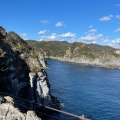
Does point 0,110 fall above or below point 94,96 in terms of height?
above

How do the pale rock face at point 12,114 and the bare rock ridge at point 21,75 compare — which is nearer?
the pale rock face at point 12,114

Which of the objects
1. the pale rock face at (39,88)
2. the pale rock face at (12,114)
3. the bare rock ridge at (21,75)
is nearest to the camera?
the pale rock face at (12,114)

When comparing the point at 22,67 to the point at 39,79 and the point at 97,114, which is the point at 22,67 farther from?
the point at 97,114

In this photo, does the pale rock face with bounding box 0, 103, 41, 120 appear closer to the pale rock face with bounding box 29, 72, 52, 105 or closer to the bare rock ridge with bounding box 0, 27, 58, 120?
A: the bare rock ridge with bounding box 0, 27, 58, 120

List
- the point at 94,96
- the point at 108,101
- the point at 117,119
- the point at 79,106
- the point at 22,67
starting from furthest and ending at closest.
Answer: the point at 94,96 → the point at 108,101 → the point at 79,106 → the point at 117,119 → the point at 22,67

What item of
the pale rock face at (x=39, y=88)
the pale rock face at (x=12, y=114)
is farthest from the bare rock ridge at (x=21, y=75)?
the pale rock face at (x=12, y=114)

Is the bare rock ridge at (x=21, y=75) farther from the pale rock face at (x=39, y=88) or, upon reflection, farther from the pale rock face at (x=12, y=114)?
the pale rock face at (x=12, y=114)

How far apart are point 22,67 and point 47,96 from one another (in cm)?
805

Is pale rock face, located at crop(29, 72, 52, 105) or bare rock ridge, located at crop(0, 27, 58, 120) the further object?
pale rock face, located at crop(29, 72, 52, 105)

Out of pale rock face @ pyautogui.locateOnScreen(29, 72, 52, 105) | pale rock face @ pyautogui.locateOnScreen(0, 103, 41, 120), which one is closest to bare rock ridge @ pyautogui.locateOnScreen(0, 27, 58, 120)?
pale rock face @ pyautogui.locateOnScreen(29, 72, 52, 105)

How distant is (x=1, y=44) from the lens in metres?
51.2

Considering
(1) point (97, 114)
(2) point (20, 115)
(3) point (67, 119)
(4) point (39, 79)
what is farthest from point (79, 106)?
(2) point (20, 115)

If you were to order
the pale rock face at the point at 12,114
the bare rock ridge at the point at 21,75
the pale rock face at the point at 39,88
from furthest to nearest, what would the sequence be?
the pale rock face at the point at 39,88
the bare rock ridge at the point at 21,75
the pale rock face at the point at 12,114

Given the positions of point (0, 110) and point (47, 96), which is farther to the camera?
point (47, 96)
